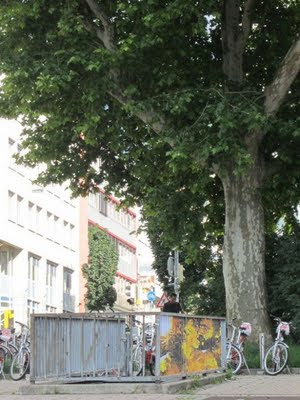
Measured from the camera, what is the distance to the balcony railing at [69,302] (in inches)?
2621

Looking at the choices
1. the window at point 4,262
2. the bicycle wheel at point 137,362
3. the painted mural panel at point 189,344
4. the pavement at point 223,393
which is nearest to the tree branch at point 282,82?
the painted mural panel at point 189,344

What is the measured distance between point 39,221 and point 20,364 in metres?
43.1

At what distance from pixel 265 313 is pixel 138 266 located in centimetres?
7296

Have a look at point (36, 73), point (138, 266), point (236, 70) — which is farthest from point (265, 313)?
point (138, 266)

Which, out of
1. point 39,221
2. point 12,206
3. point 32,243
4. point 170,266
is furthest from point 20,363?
point 39,221

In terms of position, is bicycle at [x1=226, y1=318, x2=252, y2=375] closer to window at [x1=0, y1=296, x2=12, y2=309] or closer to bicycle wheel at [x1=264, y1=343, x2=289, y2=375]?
bicycle wheel at [x1=264, y1=343, x2=289, y2=375]

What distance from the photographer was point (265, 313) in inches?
860

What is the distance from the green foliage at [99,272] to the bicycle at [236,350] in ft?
161

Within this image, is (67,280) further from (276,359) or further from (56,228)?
(276,359)

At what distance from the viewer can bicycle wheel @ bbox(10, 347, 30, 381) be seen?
18.7 metres

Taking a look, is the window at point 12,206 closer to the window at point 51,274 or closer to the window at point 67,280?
the window at point 51,274

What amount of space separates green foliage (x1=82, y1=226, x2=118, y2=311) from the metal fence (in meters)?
54.2

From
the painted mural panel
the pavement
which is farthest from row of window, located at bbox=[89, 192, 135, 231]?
the pavement

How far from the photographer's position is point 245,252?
72.1 ft
